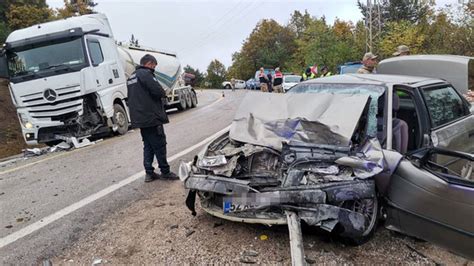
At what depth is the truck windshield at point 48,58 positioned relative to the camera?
9.31 metres

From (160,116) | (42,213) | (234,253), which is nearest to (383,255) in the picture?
(234,253)

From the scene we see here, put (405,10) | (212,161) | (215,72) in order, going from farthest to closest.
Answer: (215,72), (405,10), (212,161)

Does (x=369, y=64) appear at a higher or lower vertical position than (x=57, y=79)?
lower

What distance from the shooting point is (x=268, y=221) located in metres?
3.28

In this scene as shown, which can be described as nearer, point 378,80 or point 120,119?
point 378,80

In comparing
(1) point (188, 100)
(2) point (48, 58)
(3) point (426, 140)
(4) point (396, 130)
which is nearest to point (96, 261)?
(4) point (396, 130)

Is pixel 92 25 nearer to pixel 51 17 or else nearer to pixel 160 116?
pixel 160 116

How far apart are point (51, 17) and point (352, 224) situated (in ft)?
89.1

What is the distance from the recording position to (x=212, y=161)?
3689 mm

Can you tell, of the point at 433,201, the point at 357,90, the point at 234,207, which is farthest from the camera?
the point at 357,90

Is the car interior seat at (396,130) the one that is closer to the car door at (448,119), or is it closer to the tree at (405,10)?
the car door at (448,119)

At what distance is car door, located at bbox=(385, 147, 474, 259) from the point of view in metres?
2.86

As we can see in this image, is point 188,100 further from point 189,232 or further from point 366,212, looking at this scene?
point 366,212

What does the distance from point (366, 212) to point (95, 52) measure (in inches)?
338
